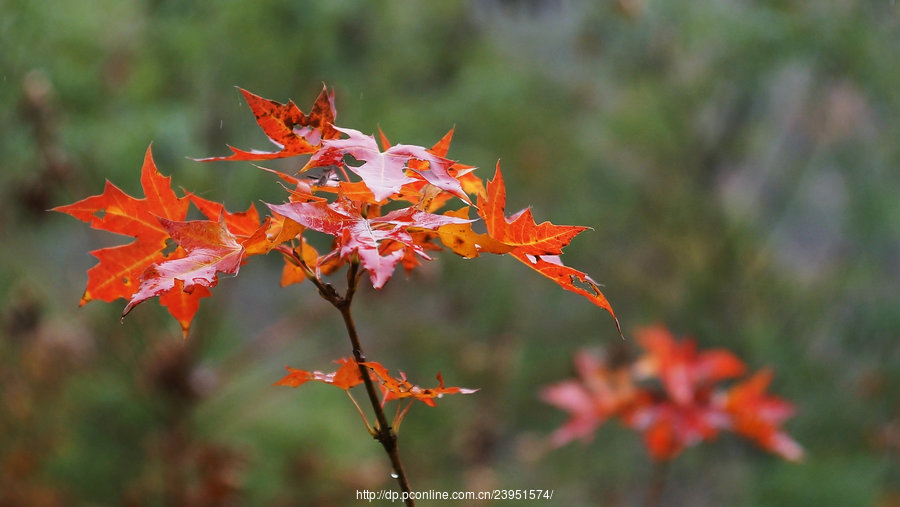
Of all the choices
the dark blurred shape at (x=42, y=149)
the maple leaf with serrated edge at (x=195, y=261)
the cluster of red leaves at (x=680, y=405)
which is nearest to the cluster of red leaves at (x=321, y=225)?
the maple leaf with serrated edge at (x=195, y=261)

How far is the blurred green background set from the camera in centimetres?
163

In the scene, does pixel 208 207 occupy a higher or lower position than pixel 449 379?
higher

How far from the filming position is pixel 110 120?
61.5 inches

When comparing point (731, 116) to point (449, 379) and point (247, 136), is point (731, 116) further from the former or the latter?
point (247, 136)

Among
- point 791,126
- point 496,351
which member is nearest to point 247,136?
point 496,351

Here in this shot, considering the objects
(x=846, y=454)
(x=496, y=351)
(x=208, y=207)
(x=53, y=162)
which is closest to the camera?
(x=208, y=207)

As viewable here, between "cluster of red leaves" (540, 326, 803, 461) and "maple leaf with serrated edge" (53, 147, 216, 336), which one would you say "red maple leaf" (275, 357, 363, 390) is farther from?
"cluster of red leaves" (540, 326, 803, 461)

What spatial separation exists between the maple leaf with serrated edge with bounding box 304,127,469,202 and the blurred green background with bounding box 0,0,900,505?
1052mm

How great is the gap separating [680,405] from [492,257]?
1505mm

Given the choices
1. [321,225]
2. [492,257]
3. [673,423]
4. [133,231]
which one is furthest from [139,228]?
[492,257]

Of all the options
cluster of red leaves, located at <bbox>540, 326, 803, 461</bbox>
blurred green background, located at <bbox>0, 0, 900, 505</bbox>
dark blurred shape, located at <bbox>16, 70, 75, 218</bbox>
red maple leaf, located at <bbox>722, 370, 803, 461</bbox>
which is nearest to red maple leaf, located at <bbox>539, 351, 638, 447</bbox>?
cluster of red leaves, located at <bbox>540, 326, 803, 461</bbox>

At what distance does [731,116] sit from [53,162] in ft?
5.85

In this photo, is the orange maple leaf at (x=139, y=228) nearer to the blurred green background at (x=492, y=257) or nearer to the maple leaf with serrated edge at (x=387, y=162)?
the maple leaf with serrated edge at (x=387, y=162)

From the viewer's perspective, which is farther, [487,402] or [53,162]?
[487,402]
